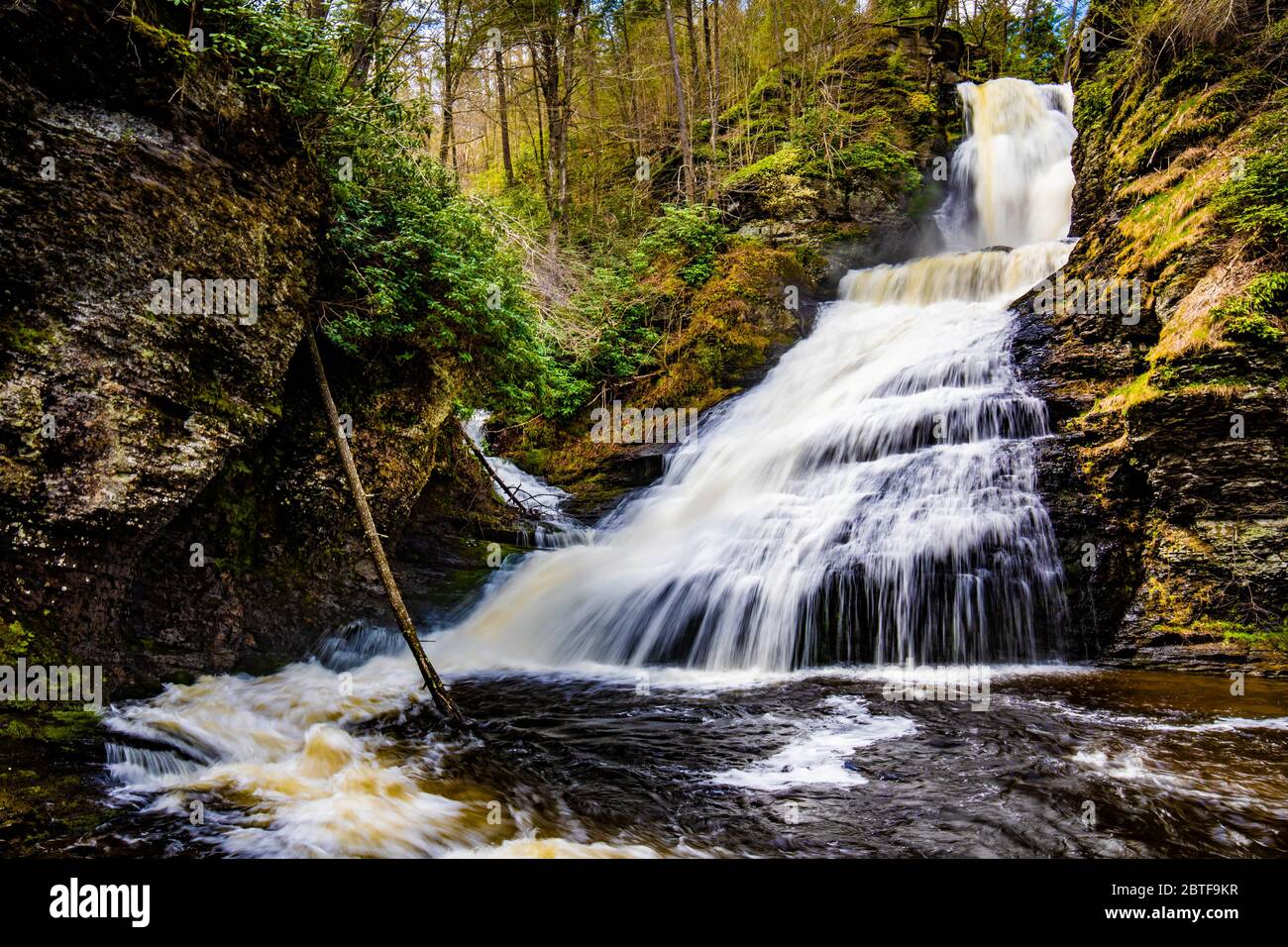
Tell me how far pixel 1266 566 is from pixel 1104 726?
2936mm

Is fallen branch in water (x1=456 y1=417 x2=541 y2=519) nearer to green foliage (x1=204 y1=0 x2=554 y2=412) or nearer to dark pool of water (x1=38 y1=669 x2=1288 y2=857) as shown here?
green foliage (x1=204 y1=0 x2=554 y2=412)

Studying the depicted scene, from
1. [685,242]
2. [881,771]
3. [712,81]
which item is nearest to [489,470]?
[881,771]

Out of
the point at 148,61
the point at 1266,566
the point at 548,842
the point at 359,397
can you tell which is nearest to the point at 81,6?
the point at 148,61

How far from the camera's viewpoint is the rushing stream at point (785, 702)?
3863mm

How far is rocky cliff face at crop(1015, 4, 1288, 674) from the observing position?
6.35 meters

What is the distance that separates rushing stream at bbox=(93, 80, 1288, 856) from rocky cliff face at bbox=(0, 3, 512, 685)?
0.87 m

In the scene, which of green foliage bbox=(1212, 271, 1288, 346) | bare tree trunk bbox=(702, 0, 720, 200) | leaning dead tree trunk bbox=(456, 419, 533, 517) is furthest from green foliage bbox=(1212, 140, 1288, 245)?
bare tree trunk bbox=(702, 0, 720, 200)

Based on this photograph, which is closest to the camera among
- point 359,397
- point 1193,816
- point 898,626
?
point 1193,816

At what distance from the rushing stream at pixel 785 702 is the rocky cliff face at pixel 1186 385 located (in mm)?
516

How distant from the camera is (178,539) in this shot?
20.0 ft

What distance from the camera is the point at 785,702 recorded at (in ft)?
20.2

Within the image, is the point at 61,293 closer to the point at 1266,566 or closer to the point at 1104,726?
the point at 1104,726

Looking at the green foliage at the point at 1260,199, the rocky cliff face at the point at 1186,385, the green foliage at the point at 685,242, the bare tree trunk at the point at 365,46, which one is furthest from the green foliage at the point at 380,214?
the green foliage at the point at 1260,199

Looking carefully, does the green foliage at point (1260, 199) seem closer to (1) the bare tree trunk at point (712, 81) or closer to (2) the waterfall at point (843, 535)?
(2) the waterfall at point (843, 535)
